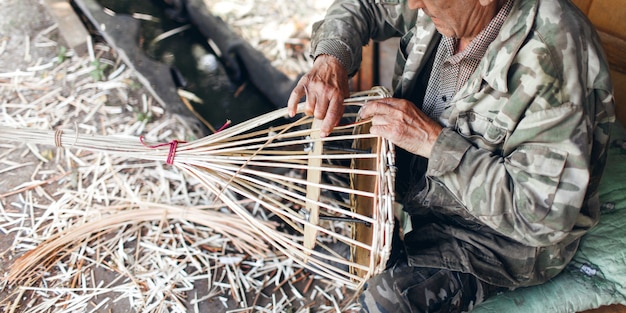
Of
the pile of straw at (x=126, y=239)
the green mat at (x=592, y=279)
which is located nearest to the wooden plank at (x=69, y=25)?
the pile of straw at (x=126, y=239)

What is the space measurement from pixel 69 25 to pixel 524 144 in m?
2.70

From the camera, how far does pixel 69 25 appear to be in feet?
10.1

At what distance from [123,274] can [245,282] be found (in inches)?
19.2

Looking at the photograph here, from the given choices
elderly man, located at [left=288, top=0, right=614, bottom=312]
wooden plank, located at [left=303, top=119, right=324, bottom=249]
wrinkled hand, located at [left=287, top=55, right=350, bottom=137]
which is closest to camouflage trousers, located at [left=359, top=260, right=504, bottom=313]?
elderly man, located at [left=288, top=0, right=614, bottom=312]

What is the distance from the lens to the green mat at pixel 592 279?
172 cm

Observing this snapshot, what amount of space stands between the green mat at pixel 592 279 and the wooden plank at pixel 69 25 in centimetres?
253

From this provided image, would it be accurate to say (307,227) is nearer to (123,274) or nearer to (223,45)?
(123,274)

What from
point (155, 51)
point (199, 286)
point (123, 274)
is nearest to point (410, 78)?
point (199, 286)

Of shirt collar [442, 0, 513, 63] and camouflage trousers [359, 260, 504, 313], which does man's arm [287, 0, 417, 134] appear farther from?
camouflage trousers [359, 260, 504, 313]

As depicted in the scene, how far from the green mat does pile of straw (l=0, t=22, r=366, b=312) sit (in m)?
0.61

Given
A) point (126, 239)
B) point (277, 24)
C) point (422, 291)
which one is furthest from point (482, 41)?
point (277, 24)

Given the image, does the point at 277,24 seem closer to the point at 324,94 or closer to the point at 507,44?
the point at 324,94

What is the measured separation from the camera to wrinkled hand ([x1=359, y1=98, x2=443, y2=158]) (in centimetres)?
152

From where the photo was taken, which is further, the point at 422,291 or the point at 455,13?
the point at 422,291
